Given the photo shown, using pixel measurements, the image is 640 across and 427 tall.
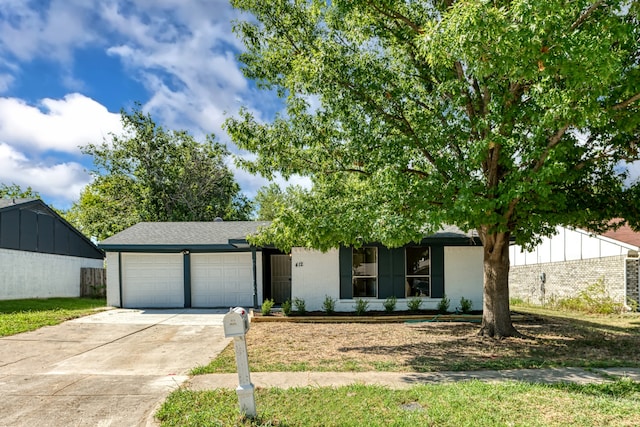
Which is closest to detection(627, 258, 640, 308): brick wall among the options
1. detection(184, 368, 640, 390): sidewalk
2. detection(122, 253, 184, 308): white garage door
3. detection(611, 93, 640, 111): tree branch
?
detection(184, 368, 640, 390): sidewalk

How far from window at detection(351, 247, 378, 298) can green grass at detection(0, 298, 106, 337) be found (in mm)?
8723

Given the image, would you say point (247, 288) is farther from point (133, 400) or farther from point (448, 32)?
point (448, 32)

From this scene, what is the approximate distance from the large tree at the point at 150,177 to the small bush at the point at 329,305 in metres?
16.4

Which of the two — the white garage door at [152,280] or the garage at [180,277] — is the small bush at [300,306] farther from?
the white garage door at [152,280]

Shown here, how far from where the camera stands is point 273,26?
9.36 m

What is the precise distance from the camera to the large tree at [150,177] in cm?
2680

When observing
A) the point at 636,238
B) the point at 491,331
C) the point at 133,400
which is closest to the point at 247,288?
the point at 491,331

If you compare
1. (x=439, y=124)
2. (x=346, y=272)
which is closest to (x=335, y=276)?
(x=346, y=272)

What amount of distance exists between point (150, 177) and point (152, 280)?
12588mm

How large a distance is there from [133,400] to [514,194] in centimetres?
597

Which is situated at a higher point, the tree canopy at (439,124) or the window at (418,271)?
the tree canopy at (439,124)

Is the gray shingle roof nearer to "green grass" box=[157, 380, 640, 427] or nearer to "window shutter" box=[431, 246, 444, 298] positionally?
"window shutter" box=[431, 246, 444, 298]

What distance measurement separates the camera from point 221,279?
1608cm

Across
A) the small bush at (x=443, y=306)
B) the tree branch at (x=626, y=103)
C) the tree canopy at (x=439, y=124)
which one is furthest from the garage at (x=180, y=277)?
the tree branch at (x=626, y=103)
